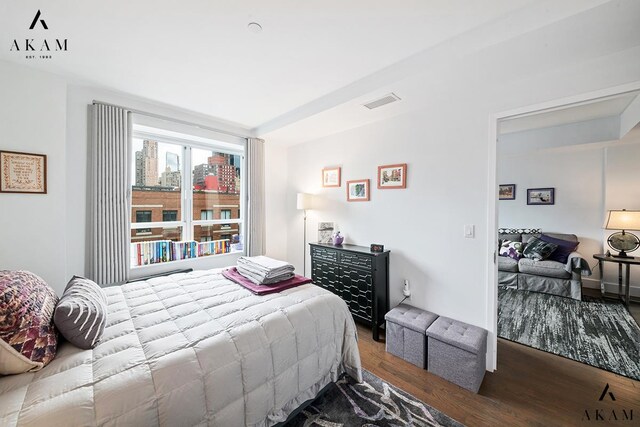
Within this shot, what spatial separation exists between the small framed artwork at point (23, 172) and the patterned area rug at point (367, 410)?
2.90 m

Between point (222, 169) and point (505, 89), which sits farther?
point (222, 169)

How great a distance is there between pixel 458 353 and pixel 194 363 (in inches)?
76.5

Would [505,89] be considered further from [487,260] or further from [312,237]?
[312,237]

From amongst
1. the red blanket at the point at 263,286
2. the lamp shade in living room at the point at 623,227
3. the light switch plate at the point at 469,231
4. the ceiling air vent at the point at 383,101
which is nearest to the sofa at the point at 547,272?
the lamp shade in living room at the point at 623,227

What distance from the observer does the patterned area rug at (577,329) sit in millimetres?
2211

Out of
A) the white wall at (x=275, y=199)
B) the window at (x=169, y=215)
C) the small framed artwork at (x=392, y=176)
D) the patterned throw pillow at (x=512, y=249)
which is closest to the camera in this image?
the small framed artwork at (x=392, y=176)

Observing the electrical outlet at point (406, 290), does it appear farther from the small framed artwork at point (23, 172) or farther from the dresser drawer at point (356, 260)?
the small framed artwork at point (23, 172)

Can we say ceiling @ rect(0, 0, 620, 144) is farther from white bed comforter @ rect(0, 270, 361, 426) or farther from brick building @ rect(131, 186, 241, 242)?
white bed comforter @ rect(0, 270, 361, 426)

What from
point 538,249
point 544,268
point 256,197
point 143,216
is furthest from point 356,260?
point 538,249

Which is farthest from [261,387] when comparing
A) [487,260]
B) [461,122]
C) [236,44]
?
[461,122]

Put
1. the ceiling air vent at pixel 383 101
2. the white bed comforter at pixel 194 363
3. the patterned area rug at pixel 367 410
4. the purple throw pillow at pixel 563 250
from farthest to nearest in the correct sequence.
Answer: the purple throw pillow at pixel 563 250 → the ceiling air vent at pixel 383 101 → the patterned area rug at pixel 367 410 → the white bed comforter at pixel 194 363

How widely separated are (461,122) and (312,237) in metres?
2.50

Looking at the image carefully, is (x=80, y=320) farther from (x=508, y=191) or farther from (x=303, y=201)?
(x=508, y=191)

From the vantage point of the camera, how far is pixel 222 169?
379cm
